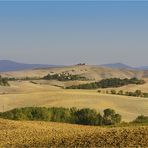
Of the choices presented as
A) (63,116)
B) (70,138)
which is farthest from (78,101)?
(70,138)

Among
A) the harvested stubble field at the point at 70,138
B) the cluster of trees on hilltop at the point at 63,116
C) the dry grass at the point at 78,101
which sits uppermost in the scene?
the dry grass at the point at 78,101

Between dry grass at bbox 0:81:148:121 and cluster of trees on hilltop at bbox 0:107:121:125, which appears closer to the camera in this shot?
cluster of trees on hilltop at bbox 0:107:121:125

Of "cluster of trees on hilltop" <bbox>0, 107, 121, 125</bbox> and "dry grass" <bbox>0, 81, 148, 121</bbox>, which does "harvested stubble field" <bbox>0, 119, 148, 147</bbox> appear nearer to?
"cluster of trees on hilltop" <bbox>0, 107, 121, 125</bbox>

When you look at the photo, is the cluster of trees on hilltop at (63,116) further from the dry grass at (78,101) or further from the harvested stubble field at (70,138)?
the dry grass at (78,101)

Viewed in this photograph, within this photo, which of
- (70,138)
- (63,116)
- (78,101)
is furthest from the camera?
(78,101)

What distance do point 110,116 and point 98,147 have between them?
27119 millimetres

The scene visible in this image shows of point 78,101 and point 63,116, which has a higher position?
point 78,101

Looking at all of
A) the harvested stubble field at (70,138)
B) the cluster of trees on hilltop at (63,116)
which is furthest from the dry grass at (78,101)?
the harvested stubble field at (70,138)

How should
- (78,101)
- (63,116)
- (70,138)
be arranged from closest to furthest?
(70,138) < (63,116) < (78,101)

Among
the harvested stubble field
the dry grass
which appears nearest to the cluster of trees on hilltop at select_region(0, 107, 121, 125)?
the harvested stubble field

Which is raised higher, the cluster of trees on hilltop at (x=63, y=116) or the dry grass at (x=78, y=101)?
the dry grass at (x=78, y=101)

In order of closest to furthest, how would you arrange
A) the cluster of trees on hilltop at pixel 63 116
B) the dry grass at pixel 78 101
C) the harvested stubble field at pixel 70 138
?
the harvested stubble field at pixel 70 138 → the cluster of trees on hilltop at pixel 63 116 → the dry grass at pixel 78 101

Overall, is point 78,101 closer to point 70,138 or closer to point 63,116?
point 63,116

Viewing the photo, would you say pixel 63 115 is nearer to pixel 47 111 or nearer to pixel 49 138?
Answer: pixel 47 111
